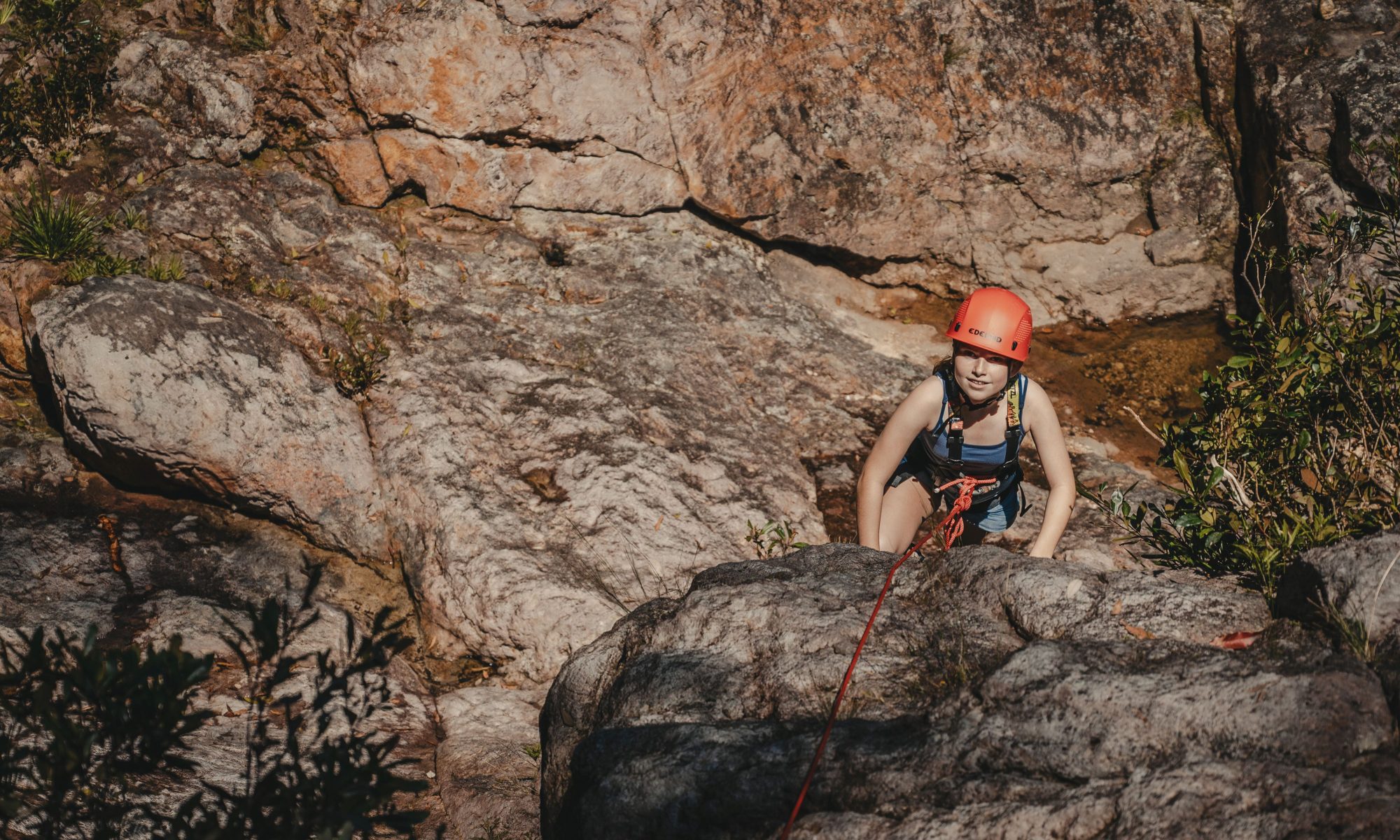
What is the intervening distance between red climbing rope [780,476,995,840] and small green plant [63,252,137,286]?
456 centimetres

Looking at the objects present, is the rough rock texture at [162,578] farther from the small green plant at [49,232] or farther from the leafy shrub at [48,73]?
the leafy shrub at [48,73]

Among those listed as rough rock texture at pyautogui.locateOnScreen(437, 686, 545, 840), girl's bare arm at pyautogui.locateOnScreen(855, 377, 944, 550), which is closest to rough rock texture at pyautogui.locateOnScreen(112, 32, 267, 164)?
rough rock texture at pyautogui.locateOnScreen(437, 686, 545, 840)

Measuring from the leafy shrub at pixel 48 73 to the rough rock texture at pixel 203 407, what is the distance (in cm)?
155

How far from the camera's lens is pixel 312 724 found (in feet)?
13.4

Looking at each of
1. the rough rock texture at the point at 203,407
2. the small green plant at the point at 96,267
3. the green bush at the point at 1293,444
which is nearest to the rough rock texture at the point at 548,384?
the rough rock texture at the point at 203,407

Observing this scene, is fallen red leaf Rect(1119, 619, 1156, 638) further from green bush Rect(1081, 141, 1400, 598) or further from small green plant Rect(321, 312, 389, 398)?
small green plant Rect(321, 312, 389, 398)

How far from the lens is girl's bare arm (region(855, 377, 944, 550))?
4.90m

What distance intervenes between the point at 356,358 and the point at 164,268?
1.19 metres

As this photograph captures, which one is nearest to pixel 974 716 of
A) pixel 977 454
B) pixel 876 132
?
pixel 977 454

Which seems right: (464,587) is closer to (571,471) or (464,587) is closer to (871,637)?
(571,471)

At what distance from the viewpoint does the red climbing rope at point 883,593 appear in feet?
9.48

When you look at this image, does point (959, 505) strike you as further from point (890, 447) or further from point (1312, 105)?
point (1312, 105)

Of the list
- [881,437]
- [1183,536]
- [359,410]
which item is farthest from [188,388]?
[1183,536]

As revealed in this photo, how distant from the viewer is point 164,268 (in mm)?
5457
